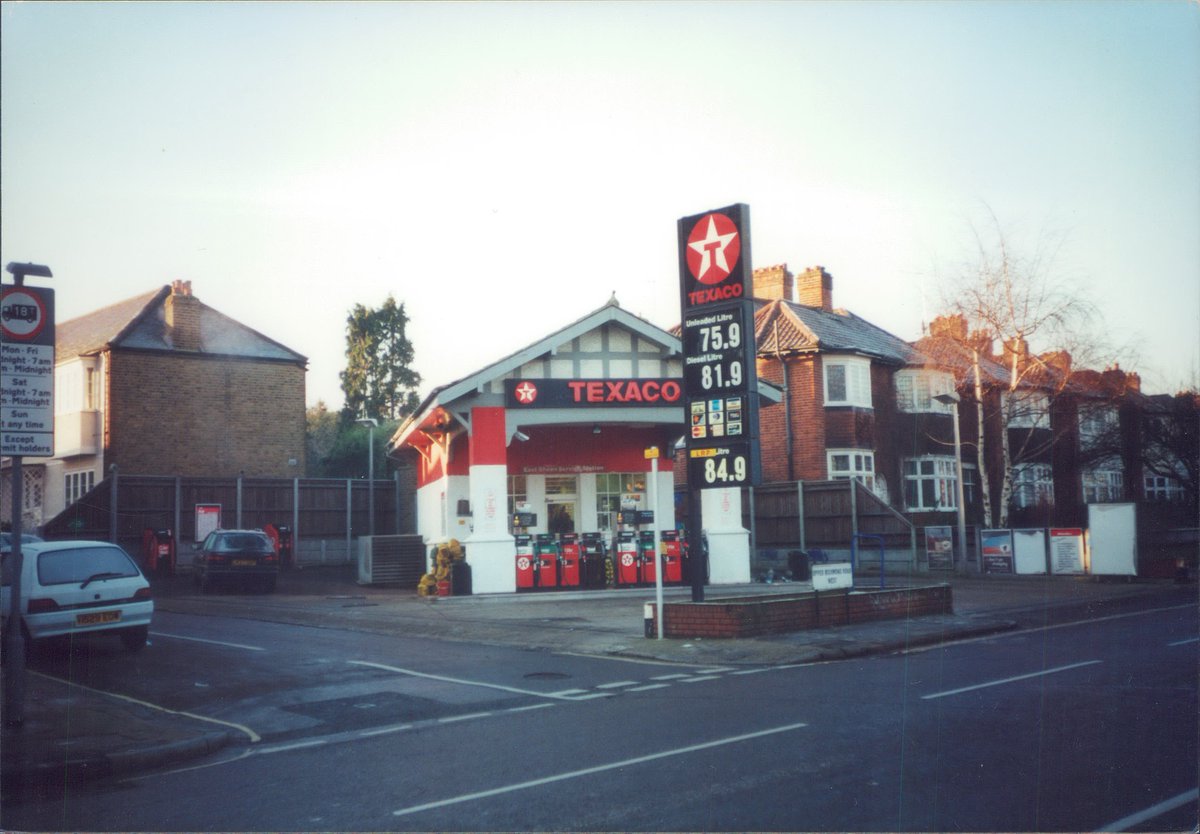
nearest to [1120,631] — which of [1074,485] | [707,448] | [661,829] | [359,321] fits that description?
[707,448]

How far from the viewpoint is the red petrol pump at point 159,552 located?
31547 mm

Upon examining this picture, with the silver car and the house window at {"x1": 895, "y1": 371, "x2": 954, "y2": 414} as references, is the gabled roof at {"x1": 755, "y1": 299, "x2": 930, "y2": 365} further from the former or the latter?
the silver car

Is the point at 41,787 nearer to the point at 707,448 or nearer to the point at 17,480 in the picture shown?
the point at 17,480

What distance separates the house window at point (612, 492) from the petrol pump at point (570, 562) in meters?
3.63

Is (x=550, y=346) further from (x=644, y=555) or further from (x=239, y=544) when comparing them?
(x=239, y=544)

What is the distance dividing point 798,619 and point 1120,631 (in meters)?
4.79

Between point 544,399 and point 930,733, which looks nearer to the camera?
A: point 930,733

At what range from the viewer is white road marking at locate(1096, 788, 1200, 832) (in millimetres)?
6059

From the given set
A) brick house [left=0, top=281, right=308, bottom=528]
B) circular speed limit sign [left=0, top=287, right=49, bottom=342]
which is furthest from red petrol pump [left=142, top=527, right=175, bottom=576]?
circular speed limit sign [left=0, top=287, right=49, bottom=342]

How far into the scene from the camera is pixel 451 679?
41.7ft

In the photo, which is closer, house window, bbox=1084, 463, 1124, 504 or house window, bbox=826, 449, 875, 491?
house window, bbox=826, 449, 875, 491

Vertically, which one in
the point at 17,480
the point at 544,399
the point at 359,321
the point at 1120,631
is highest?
the point at 359,321

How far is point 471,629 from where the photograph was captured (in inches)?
711

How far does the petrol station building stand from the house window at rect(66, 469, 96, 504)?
12176 mm
